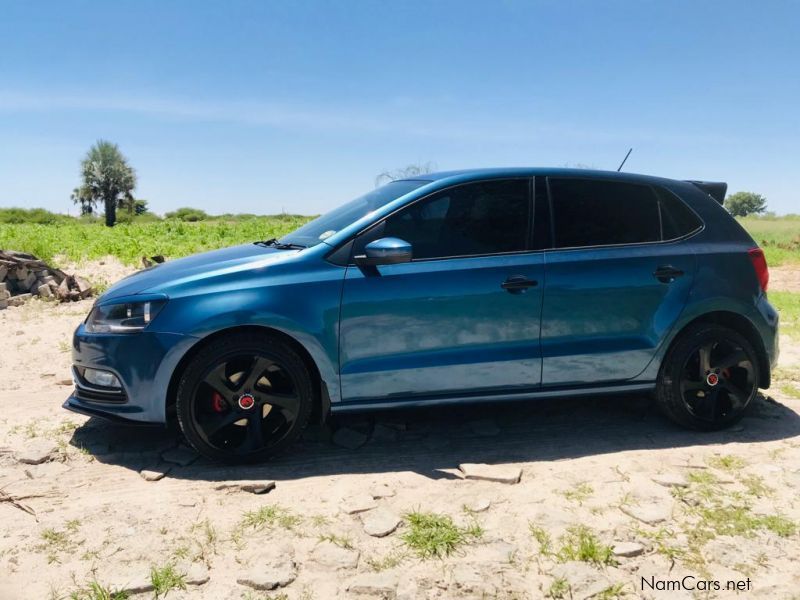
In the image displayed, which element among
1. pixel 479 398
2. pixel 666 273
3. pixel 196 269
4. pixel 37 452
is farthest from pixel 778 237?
pixel 37 452

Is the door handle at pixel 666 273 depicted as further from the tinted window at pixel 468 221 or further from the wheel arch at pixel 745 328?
the tinted window at pixel 468 221

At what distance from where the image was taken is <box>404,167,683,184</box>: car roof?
431 cm

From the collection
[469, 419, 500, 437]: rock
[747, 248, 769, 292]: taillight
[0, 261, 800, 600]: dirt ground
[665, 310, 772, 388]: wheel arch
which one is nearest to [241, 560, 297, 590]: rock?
[0, 261, 800, 600]: dirt ground

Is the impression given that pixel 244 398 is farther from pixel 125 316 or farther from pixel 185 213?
pixel 185 213

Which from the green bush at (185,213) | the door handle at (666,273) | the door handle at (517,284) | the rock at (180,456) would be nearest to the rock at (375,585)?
the rock at (180,456)

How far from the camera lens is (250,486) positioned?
12.0 feet

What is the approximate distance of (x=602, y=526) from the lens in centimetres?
324

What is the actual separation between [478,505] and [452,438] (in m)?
1.03

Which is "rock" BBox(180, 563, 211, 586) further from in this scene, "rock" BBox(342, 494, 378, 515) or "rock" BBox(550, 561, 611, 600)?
"rock" BBox(550, 561, 611, 600)

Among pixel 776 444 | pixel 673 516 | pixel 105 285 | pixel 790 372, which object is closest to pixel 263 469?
pixel 673 516

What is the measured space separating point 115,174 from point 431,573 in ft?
264

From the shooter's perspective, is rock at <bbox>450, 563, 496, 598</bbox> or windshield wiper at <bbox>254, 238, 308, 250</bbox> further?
windshield wiper at <bbox>254, 238, 308, 250</bbox>

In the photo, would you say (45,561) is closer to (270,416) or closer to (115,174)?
(270,416)

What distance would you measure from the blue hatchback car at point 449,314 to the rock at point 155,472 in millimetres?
248
